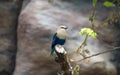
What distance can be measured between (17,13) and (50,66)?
1.25m

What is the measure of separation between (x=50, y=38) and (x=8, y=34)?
37.7 inches

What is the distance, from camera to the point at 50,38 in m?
4.21

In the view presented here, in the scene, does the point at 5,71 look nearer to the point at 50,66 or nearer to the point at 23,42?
the point at 23,42

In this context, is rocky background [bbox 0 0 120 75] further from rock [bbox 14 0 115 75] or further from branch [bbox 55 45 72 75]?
branch [bbox 55 45 72 75]

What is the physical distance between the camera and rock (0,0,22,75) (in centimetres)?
479

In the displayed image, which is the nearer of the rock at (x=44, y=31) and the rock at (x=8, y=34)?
the rock at (x=44, y=31)

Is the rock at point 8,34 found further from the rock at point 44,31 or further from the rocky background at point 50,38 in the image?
the rock at point 44,31

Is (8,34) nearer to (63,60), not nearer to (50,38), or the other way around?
(50,38)

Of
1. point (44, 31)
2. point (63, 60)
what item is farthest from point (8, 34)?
point (63, 60)

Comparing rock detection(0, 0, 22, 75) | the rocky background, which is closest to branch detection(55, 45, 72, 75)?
the rocky background

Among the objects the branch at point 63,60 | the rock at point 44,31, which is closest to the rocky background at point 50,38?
the rock at point 44,31

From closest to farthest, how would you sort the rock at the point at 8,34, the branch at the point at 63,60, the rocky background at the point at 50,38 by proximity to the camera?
the branch at the point at 63,60 < the rocky background at the point at 50,38 < the rock at the point at 8,34

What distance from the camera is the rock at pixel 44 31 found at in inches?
164

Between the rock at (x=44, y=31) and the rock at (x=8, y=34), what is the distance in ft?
1.15
